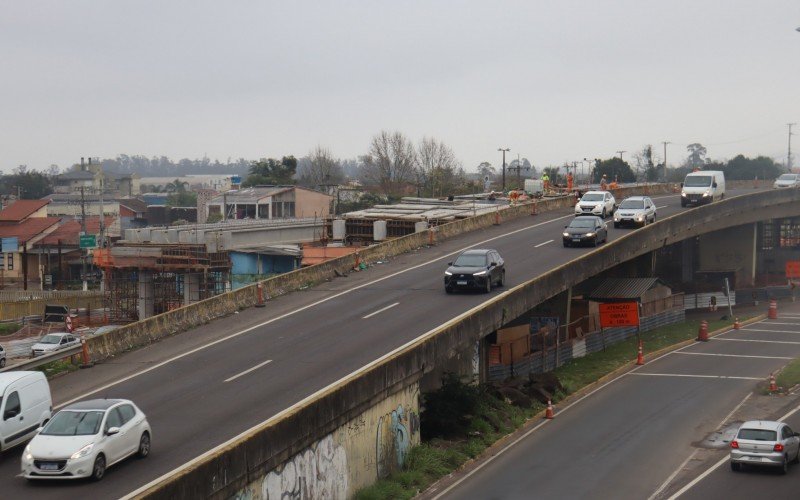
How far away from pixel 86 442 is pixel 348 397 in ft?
22.0

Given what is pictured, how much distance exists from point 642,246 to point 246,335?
26132 millimetres

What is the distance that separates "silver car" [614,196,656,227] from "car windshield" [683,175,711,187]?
11.6 m

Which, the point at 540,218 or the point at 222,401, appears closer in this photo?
the point at 222,401

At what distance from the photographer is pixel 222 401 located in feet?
73.1

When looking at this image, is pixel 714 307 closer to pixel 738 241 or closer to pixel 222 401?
pixel 738 241

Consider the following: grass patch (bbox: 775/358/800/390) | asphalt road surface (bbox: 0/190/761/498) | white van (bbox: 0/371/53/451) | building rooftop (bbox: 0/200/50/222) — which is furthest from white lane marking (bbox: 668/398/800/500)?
building rooftop (bbox: 0/200/50/222)

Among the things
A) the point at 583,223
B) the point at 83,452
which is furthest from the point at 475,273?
the point at 83,452

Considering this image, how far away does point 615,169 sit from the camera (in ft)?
456

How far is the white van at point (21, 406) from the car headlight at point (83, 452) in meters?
2.83

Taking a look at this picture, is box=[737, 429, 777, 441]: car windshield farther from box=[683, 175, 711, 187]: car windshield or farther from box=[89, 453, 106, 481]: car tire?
box=[683, 175, 711, 187]: car windshield

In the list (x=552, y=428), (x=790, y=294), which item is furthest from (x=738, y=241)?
(x=552, y=428)

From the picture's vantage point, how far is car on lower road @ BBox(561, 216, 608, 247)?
148ft

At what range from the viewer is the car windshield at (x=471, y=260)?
35688 mm

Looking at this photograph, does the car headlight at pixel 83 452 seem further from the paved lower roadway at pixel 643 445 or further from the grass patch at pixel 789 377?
the grass patch at pixel 789 377
